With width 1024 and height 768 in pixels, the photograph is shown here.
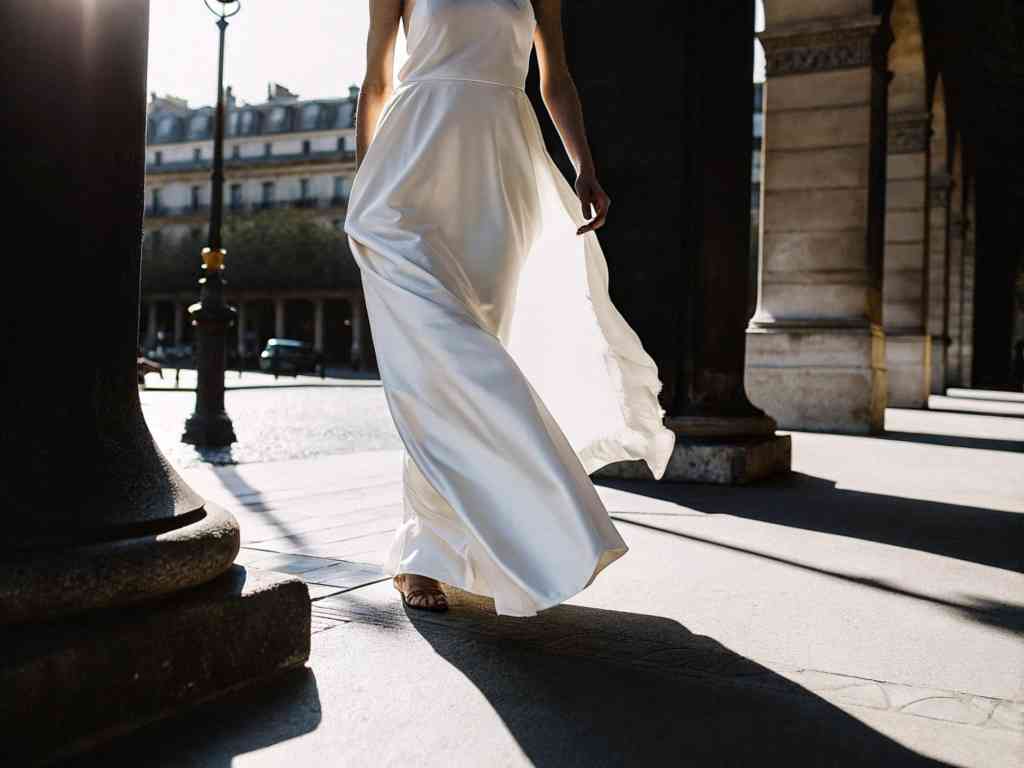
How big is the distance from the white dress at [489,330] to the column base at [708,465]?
2.98m

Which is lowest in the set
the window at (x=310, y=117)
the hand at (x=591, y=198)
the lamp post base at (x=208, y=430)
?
the lamp post base at (x=208, y=430)

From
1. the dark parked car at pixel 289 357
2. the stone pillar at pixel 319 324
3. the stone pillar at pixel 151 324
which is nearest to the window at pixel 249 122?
the stone pillar at pixel 151 324

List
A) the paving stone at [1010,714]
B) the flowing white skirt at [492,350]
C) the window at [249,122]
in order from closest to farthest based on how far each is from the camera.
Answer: the paving stone at [1010,714], the flowing white skirt at [492,350], the window at [249,122]

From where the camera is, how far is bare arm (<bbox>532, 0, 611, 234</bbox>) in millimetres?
3369

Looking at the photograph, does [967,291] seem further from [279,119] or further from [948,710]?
[279,119]

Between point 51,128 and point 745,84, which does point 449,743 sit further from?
point 745,84

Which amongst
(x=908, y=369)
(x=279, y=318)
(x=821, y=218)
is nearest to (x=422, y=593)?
(x=821, y=218)

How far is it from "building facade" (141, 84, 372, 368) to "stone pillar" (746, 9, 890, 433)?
196 feet

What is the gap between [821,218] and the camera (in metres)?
12.8

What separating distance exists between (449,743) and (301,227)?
72.6 m

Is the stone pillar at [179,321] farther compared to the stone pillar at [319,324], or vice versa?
the stone pillar at [179,321]

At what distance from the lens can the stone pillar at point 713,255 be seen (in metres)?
6.82

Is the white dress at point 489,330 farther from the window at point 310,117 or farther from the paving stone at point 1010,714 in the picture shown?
the window at point 310,117

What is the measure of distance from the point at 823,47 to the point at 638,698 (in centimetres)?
1207
